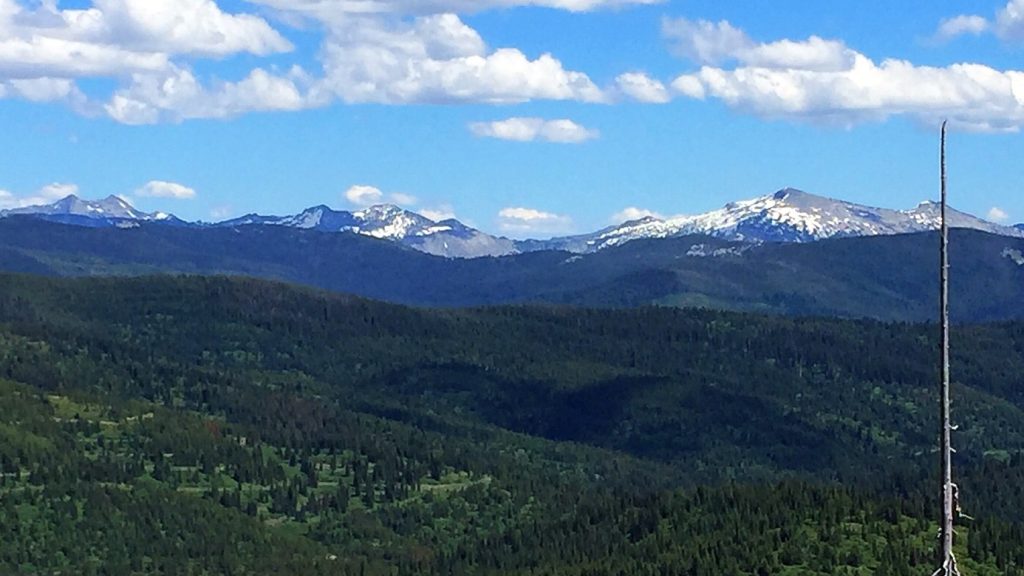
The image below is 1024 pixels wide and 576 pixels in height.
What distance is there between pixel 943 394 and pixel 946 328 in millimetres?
1509

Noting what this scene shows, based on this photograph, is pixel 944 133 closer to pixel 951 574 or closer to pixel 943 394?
pixel 943 394

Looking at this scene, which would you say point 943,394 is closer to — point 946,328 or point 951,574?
point 946,328

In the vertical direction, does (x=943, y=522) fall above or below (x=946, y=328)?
below

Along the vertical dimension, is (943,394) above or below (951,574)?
above

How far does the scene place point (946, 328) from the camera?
38.1m

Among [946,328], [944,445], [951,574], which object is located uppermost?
[946,328]

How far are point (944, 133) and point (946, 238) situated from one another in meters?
2.82

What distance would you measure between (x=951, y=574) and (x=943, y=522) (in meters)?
1.38

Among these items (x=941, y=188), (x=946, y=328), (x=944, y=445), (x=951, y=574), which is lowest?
(x=951, y=574)

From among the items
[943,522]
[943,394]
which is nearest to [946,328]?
[943,394]

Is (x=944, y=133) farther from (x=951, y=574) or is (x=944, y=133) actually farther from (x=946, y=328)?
(x=951, y=574)

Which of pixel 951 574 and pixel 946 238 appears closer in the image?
pixel 951 574

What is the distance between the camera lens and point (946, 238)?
39562 mm

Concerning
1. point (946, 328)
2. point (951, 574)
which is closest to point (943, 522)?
point (951, 574)
